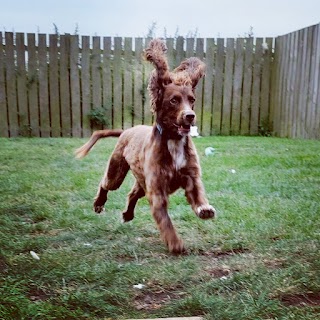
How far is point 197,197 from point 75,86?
414 cm

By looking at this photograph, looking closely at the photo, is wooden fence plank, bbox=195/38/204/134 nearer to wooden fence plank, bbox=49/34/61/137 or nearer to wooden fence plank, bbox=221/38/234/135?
wooden fence plank, bbox=221/38/234/135

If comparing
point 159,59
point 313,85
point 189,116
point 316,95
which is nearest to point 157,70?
point 159,59

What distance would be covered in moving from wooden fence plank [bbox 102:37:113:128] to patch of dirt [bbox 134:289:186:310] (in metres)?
4.14

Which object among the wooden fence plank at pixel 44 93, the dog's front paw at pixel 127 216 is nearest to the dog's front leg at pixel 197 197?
the dog's front paw at pixel 127 216

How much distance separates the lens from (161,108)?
1.86 m

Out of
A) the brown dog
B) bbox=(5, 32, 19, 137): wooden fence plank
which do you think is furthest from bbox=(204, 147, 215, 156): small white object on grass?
bbox=(5, 32, 19, 137): wooden fence plank

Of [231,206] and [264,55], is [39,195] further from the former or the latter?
[264,55]

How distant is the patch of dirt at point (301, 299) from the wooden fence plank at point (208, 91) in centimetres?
406

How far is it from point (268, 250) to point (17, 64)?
4614mm

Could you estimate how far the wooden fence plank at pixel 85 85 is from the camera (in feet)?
18.6

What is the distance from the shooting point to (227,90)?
570 cm

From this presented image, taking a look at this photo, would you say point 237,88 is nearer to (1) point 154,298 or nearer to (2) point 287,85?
(2) point 287,85

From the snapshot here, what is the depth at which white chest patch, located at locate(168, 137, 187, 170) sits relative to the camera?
1.91 m

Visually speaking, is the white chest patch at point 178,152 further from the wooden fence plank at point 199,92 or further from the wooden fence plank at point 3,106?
the wooden fence plank at point 3,106
